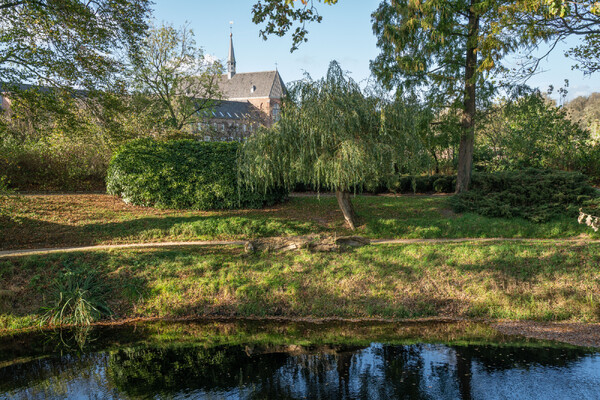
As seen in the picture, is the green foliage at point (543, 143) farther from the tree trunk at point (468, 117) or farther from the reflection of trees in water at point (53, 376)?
the reflection of trees in water at point (53, 376)

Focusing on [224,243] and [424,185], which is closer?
[224,243]

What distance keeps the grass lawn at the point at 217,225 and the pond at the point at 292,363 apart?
3769 mm

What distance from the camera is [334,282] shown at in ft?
31.6

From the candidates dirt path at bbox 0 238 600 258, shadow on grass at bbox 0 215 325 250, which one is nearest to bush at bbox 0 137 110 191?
shadow on grass at bbox 0 215 325 250

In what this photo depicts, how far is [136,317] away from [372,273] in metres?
5.28

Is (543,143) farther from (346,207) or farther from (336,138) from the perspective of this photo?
(336,138)

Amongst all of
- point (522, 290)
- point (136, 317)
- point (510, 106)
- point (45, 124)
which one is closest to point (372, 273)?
point (522, 290)

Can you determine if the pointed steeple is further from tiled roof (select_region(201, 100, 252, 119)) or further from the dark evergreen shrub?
the dark evergreen shrub

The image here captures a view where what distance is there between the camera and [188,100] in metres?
22.8

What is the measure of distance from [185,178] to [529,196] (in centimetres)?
1131

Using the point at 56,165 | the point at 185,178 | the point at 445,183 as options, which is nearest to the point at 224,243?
the point at 185,178

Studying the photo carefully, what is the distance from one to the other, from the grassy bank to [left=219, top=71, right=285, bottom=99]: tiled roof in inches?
2441

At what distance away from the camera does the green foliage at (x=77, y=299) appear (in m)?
8.80

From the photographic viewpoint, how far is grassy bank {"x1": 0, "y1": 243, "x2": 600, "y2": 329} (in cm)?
895
